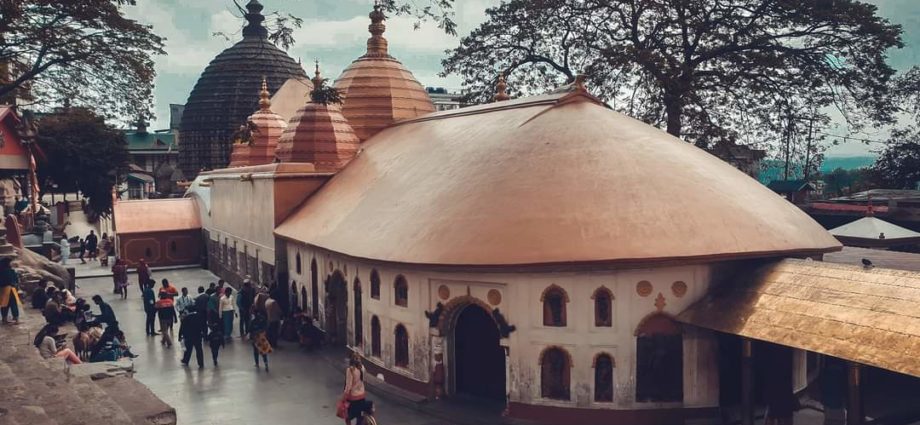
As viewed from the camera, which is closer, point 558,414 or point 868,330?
point 868,330

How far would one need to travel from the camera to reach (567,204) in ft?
46.1

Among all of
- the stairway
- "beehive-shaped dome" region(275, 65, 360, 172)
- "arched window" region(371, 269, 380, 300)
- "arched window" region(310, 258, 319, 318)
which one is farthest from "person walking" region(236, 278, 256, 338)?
the stairway

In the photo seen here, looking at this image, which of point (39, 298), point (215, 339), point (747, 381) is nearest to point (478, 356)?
point (747, 381)

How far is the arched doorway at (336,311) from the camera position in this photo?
19234 mm

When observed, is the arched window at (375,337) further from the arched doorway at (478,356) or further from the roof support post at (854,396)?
the roof support post at (854,396)

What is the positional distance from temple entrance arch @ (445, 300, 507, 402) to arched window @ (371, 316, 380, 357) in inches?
91.2

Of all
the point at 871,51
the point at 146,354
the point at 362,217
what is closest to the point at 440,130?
the point at 362,217

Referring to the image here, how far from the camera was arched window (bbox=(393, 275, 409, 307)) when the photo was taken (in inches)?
605

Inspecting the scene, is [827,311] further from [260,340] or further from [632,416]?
[260,340]

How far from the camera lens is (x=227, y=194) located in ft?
103

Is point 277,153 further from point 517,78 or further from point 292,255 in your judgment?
point 517,78

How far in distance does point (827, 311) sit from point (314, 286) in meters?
13.6

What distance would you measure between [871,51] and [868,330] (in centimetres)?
2421

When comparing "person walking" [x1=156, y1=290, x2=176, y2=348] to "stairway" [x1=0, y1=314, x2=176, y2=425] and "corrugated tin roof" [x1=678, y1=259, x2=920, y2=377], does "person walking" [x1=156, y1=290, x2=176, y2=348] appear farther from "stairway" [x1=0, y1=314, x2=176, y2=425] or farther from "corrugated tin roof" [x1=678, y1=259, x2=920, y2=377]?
"corrugated tin roof" [x1=678, y1=259, x2=920, y2=377]
